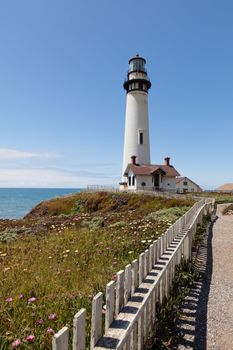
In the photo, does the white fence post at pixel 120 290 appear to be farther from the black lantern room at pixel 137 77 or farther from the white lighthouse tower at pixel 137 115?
the black lantern room at pixel 137 77

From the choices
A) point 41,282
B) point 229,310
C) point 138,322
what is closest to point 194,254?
point 229,310

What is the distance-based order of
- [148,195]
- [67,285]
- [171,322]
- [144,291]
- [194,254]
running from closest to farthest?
1. [144,291]
2. [171,322]
3. [67,285]
4. [194,254]
5. [148,195]

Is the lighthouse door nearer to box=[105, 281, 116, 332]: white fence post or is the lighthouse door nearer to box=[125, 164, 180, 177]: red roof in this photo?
box=[125, 164, 180, 177]: red roof

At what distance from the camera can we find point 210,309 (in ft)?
15.7

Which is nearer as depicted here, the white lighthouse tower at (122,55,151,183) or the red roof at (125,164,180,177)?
the red roof at (125,164,180,177)

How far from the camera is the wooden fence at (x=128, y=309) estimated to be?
217cm

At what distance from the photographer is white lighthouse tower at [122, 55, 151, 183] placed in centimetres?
3956

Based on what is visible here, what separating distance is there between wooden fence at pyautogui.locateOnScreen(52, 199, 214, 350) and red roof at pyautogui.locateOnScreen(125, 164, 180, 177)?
31890mm

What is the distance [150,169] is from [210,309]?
33365 millimetres

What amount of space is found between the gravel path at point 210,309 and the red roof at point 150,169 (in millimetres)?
28728

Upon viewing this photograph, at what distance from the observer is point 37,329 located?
11.2 ft

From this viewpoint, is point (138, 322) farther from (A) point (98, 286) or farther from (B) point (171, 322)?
(A) point (98, 286)

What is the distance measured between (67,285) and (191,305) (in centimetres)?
239

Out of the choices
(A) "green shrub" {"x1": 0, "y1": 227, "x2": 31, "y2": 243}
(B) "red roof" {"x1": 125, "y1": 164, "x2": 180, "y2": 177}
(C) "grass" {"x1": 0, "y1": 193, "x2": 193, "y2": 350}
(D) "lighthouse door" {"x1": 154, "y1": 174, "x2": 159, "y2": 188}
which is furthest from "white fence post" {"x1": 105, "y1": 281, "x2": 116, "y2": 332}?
(D) "lighthouse door" {"x1": 154, "y1": 174, "x2": 159, "y2": 188}
